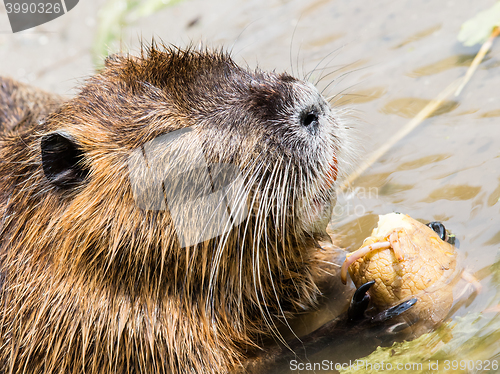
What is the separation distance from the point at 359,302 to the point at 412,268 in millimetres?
259

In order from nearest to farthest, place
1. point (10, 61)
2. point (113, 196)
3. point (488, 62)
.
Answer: point (113, 196) < point (488, 62) < point (10, 61)

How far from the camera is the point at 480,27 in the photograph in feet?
11.8

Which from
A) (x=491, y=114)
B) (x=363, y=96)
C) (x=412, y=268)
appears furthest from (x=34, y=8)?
(x=412, y=268)

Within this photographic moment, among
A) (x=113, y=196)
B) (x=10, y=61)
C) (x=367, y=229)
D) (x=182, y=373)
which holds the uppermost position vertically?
(x=10, y=61)

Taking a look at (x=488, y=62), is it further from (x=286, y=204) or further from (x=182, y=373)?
(x=182, y=373)

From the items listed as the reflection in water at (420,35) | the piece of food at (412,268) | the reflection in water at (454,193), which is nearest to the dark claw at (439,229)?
the piece of food at (412,268)

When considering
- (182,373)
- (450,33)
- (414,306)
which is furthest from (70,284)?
(450,33)

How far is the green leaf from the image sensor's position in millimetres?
3520

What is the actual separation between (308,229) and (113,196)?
0.78m

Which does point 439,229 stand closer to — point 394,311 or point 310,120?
point 394,311

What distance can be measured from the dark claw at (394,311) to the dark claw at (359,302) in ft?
0.21

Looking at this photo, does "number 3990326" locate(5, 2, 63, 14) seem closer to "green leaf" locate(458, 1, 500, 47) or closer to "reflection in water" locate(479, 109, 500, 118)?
"green leaf" locate(458, 1, 500, 47)

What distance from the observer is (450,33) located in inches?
150

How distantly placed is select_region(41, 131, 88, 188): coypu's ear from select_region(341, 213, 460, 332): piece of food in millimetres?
1144
